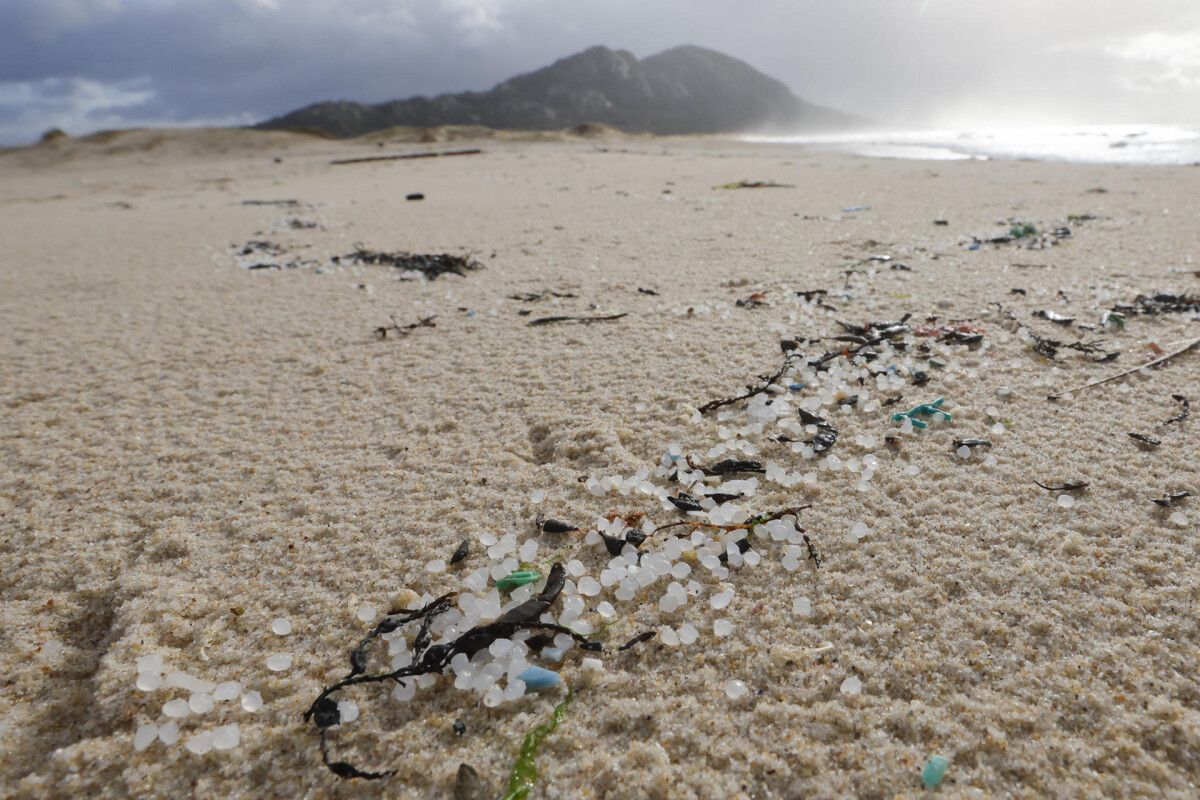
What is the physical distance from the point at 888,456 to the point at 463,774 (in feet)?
4.13

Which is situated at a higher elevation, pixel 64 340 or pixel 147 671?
pixel 64 340

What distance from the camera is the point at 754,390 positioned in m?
2.03

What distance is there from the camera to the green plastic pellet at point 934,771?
934mm

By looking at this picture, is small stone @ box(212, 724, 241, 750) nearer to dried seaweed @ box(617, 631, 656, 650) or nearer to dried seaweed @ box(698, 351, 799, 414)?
dried seaweed @ box(617, 631, 656, 650)

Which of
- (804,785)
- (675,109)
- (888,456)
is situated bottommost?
(804,785)

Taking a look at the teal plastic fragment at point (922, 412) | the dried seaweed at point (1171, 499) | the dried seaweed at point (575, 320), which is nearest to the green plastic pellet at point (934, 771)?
the dried seaweed at point (1171, 499)

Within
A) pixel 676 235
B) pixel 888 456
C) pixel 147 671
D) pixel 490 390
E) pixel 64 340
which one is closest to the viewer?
pixel 147 671

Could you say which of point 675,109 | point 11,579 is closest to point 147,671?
point 11,579

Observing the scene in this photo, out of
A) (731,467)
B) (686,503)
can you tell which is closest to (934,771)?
(686,503)

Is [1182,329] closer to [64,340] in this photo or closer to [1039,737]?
[1039,737]

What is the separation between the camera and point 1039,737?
99 centimetres

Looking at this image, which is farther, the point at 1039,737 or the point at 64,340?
the point at 64,340

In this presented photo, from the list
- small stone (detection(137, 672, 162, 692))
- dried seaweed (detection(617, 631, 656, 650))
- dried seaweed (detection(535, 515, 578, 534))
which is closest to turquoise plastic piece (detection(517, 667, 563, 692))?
dried seaweed (detection(617, 631, 656, 650))

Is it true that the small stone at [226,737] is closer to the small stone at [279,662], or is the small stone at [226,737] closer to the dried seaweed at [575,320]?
the small stone at [279,662]
